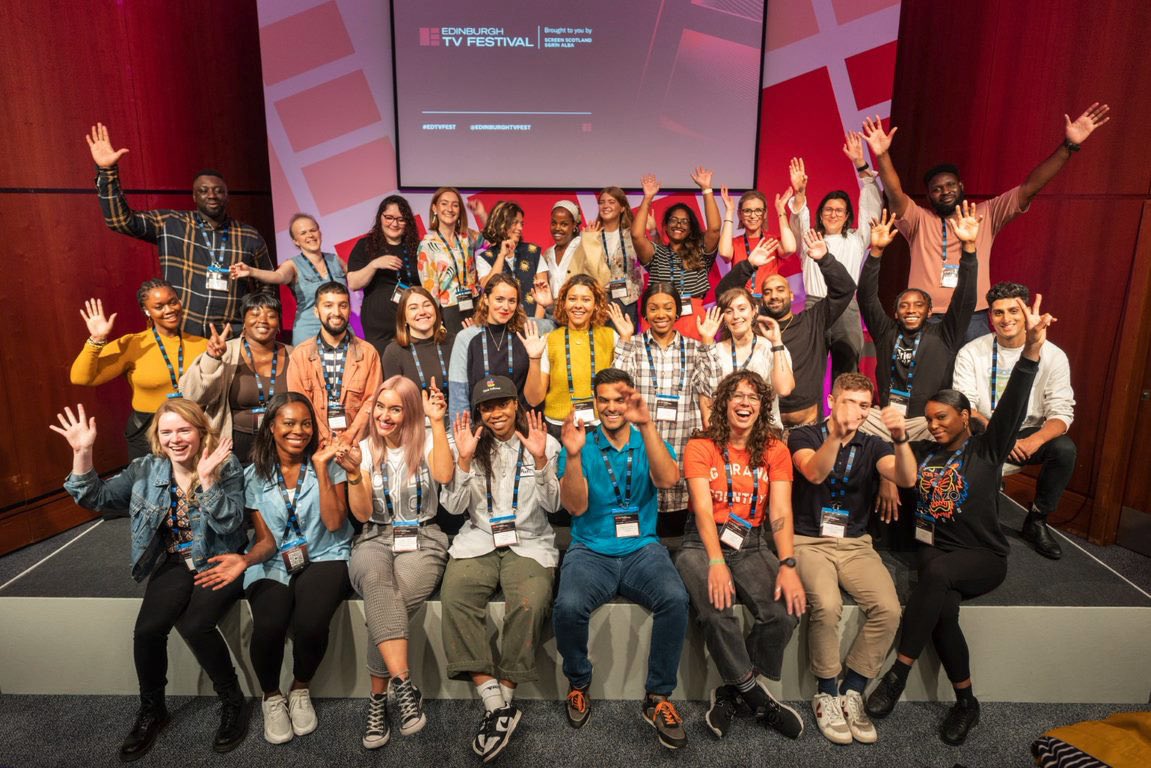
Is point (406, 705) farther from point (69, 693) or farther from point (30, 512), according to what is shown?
point (30, 512)

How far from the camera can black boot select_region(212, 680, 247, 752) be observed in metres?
2.62

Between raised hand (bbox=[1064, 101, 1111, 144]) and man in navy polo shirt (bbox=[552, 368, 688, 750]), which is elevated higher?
raised hand (bbox=[1064, 101, 1111, 144])

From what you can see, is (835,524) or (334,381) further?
(334,381)

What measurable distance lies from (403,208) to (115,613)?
2.62m

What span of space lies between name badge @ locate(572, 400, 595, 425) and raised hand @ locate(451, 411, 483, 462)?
1.61ft

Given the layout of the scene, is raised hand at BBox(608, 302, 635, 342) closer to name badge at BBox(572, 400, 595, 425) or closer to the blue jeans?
name badge at BBox(572, 400, 595, 425)

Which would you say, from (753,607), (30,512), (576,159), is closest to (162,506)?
(30,512)

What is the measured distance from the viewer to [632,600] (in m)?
2.78

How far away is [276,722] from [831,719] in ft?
7.16

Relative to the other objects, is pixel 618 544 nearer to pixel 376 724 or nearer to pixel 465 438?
pixel 465 438

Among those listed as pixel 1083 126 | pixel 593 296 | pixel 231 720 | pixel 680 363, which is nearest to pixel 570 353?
pixel 593 296

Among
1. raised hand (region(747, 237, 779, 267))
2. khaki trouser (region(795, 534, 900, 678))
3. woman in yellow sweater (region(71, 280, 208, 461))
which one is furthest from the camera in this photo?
raised hand (region(747, 237, 779, 267))

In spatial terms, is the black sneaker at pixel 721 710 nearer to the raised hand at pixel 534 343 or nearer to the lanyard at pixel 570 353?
the lanyard at pixel 570 353

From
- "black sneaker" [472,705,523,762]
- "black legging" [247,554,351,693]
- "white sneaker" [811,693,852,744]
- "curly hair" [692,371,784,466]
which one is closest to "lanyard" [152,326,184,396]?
"black legging" [247,554,351,693]
